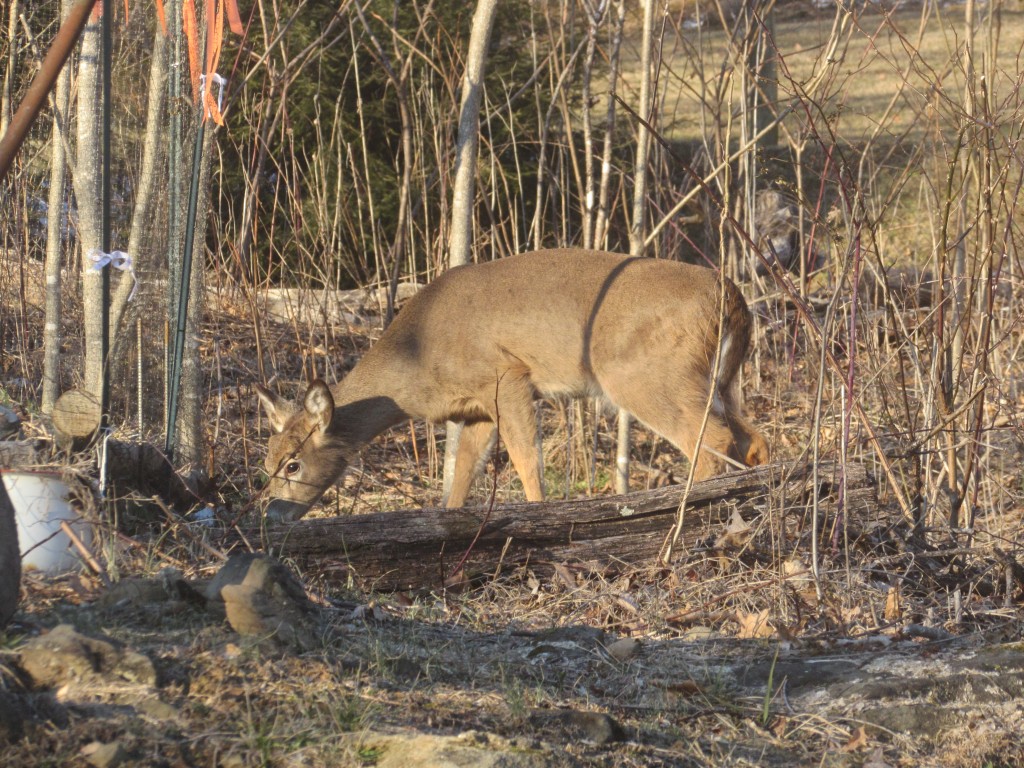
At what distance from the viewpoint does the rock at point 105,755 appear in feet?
8.20

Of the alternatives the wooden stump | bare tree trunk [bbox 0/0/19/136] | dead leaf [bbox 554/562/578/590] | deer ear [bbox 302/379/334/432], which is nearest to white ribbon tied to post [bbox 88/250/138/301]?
the wooden stump

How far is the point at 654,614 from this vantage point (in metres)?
4.79

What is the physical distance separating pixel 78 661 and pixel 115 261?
10.7 ft

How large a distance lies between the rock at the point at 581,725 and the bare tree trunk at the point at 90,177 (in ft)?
11.1

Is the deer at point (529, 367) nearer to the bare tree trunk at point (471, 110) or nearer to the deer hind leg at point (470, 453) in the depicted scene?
the deer hind leg at point (470, 453)

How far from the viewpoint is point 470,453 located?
7.85 metres

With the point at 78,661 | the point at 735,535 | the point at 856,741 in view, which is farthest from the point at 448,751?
the point at 735,535

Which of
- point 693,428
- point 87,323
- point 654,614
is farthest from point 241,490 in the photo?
point 654,614

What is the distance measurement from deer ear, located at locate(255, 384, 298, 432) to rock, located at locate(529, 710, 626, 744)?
489 cm

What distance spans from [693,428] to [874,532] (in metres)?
1.77

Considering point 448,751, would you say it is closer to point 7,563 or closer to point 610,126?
point 7,563

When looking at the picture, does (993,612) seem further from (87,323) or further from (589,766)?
(87,323)

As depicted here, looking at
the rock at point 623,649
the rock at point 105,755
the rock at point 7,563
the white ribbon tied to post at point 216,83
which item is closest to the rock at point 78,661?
the rock at point 7,563

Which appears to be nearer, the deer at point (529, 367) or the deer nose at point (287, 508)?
the deer at point (529, 367)
